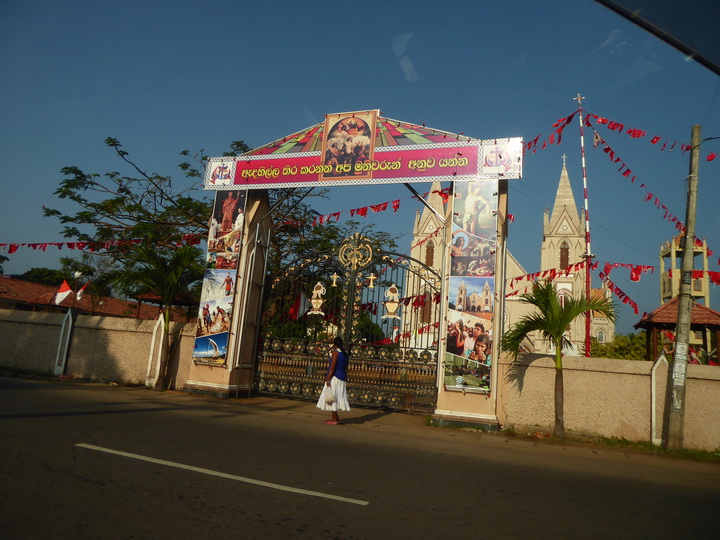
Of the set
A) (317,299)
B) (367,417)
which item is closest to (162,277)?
(317,299)

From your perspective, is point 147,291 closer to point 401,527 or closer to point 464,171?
point 464,171

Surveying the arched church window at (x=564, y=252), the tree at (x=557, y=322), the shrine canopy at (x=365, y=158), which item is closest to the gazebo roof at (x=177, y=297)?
Answer: the shrine canopy at (x=365, y=158)

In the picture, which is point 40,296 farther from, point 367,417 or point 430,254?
point 430,254

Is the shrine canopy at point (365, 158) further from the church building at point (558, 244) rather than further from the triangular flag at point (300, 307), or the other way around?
the church building at point (558, 244)

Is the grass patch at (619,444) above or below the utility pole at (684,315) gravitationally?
below

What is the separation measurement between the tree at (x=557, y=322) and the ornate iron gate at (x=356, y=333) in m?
2.09

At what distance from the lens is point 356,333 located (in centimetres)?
1211

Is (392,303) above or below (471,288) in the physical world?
below

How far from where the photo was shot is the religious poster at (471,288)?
393 inches

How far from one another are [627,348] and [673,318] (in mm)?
14029

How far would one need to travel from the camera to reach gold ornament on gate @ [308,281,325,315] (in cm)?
1236

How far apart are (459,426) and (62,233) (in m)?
15.6

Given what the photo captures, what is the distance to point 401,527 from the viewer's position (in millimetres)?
3766

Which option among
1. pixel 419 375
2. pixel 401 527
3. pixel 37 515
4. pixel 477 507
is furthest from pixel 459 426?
pixel 37 515
